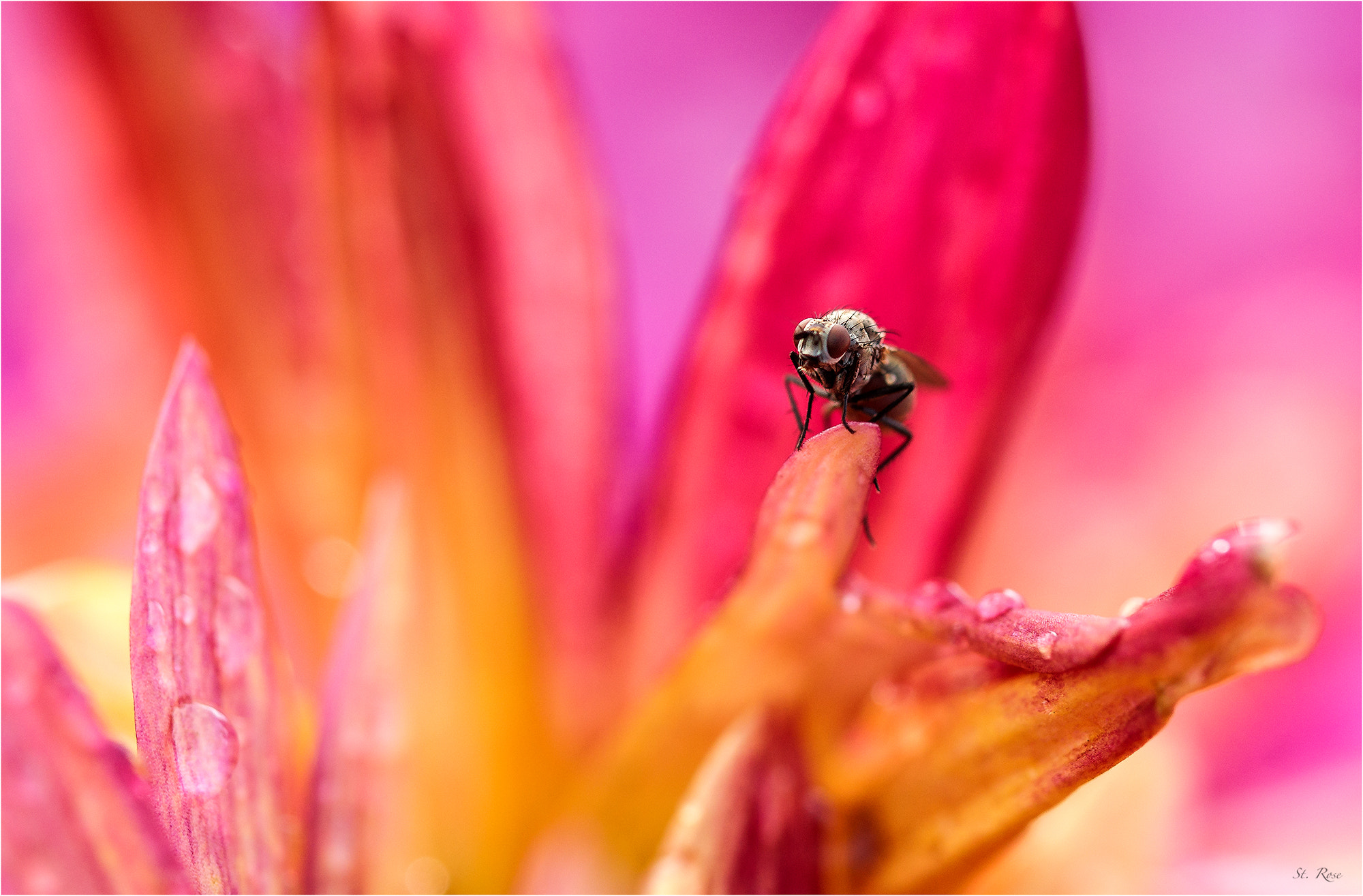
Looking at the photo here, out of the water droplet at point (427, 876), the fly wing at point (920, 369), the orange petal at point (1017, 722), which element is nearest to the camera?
the orange petal at point (1017, 722)

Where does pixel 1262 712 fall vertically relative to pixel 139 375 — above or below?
below

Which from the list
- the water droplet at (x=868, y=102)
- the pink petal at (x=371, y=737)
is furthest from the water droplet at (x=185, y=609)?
the water droplet at (x=868, y=102)

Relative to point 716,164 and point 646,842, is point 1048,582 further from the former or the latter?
point 716,164

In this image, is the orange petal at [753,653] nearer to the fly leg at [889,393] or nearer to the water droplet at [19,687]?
the fly leg at [889,393]

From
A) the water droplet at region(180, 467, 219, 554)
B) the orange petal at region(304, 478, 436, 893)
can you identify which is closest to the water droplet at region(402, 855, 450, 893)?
the orange petal at region(304, 478, 436, 893)

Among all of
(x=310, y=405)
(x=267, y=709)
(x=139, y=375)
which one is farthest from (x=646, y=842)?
(x=139, y=375)

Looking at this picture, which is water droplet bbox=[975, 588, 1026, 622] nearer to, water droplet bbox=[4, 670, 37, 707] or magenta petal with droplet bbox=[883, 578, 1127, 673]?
magenta petal with droplet bbox=[883, 578, 1127, 673]
